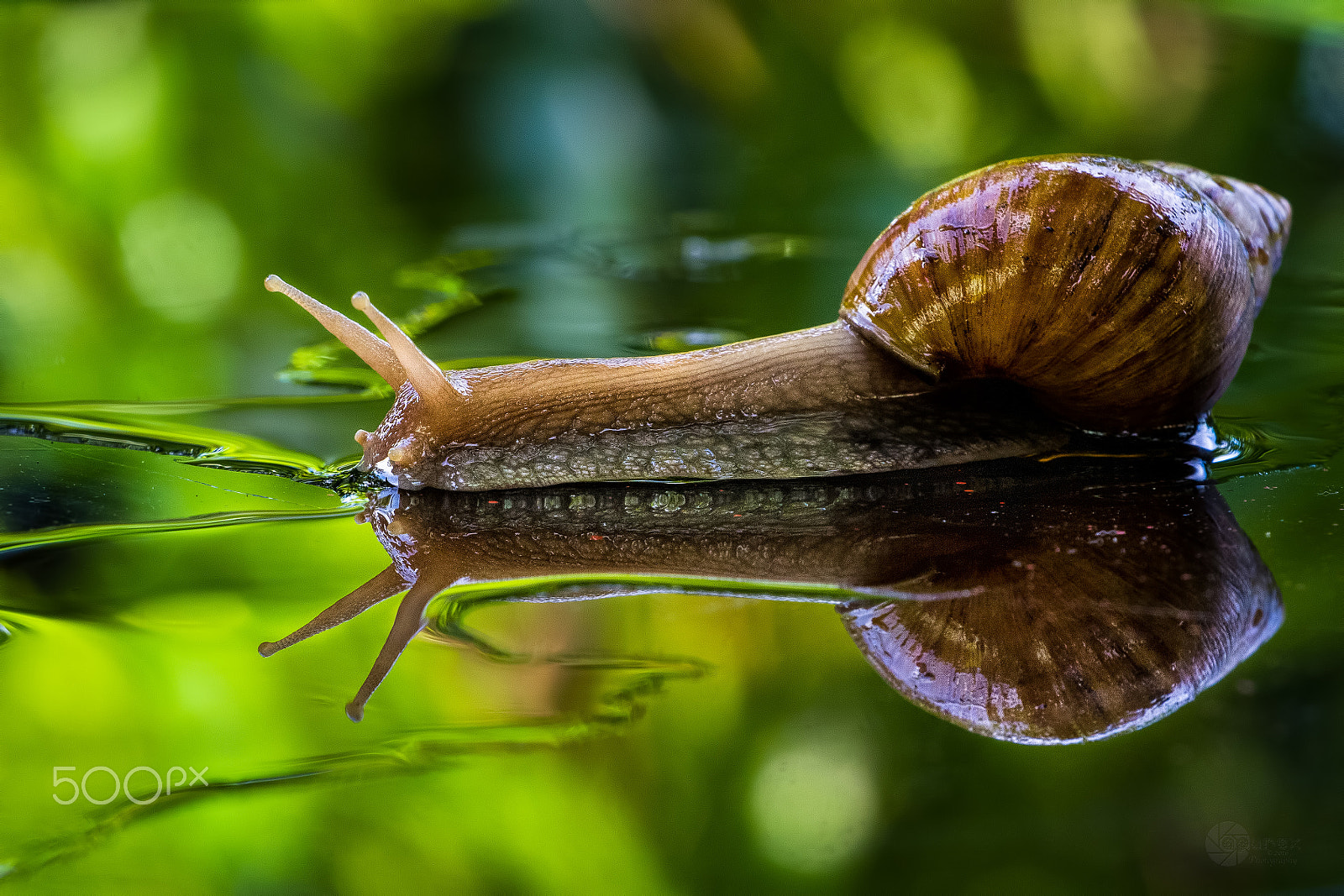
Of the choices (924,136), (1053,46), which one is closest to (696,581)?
(924,136)

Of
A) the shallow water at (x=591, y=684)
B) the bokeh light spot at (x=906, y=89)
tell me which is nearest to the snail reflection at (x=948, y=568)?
the shallow water at (x=591, y=684)

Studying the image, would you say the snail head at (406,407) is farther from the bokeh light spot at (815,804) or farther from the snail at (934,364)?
the bokeh light spot at (815,804)

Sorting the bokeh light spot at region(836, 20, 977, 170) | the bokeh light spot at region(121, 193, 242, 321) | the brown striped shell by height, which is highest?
the brown striped shell

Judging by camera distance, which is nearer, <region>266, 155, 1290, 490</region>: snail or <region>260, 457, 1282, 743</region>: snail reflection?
<region>260, 457, 1282, 743</region>: snail reflection

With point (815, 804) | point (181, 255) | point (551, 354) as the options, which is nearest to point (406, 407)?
point (551, 354)

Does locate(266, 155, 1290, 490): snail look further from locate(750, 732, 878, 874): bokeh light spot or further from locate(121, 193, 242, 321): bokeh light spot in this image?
locate(121, 193, 242, 321): bokeh light spot

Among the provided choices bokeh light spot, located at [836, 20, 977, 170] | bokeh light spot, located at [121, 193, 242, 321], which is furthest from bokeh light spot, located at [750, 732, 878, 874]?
bokeh light spot, located at [836, 20, 977, 170]

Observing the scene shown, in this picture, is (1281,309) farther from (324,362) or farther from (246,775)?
(246,775)
